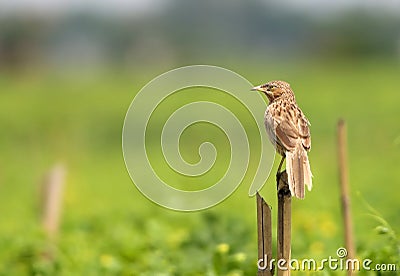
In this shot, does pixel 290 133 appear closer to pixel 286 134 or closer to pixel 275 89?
pixel 286 134

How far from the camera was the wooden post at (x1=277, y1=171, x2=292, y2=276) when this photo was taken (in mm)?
3016

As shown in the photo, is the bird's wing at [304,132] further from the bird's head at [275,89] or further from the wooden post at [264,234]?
the wooden post at [264,234]

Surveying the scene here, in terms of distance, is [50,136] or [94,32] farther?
[94,32]

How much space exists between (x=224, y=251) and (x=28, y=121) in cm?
1900

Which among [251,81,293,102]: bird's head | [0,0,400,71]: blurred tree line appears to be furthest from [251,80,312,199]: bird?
[0,0,400,71]: blurred tree line

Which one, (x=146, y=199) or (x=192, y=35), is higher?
(x=192, y=35)

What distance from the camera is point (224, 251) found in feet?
14.9

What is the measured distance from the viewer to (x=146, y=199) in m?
11.0

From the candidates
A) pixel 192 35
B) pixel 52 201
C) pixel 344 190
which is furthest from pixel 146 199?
pixel 192 35

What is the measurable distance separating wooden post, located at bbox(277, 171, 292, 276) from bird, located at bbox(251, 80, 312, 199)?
0.10 metres

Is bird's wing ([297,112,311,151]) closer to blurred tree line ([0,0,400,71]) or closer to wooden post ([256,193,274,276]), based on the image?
wooden post ([256,193,274,276])

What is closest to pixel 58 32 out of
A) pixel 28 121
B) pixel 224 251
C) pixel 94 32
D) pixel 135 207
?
pixel 94 32

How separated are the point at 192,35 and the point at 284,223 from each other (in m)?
67.4

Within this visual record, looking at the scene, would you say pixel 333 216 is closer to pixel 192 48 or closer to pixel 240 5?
pixel 192 48
